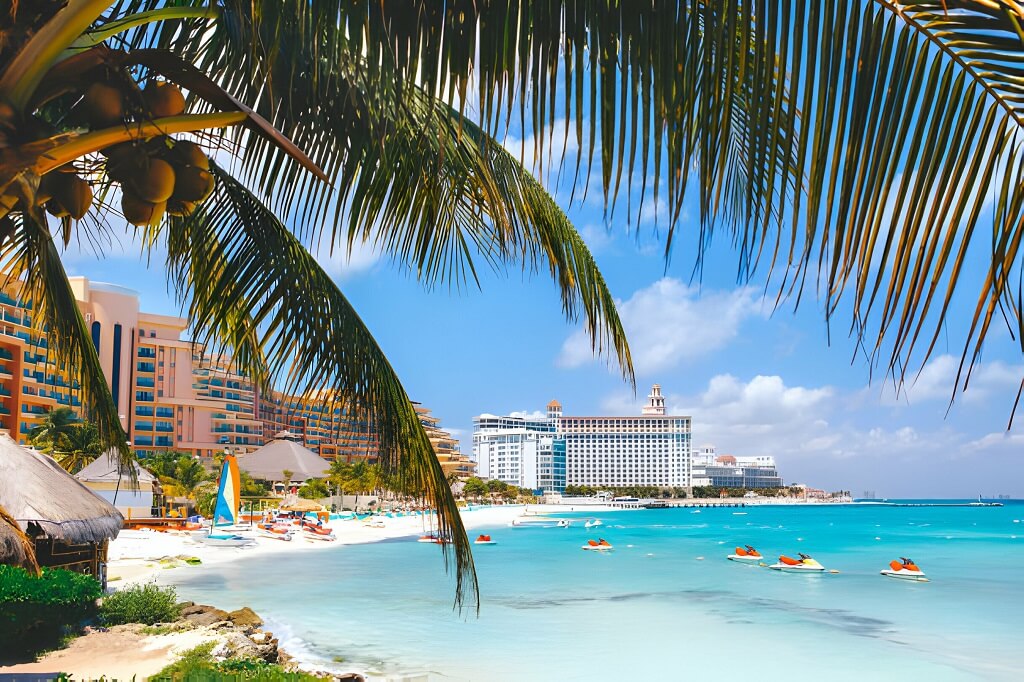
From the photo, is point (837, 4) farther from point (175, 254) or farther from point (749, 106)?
point (175, 254)

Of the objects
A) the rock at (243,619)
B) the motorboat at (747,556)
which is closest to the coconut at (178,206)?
the rock at (243,619)

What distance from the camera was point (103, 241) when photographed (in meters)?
3.39

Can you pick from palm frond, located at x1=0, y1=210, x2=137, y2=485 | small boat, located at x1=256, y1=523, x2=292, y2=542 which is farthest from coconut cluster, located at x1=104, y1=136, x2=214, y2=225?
small boat, located at x1=256, y1=523, x2=292, y2=542

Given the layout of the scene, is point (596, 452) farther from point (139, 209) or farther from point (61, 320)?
point (139, 209)

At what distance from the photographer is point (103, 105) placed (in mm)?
2061

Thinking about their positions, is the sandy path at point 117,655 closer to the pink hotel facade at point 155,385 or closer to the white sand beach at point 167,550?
the white sand beach at point 167,550

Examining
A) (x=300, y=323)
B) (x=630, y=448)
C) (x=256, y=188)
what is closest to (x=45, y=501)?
(x=300, y=323)

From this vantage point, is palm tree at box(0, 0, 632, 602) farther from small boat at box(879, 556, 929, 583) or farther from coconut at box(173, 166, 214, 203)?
small boat at box(879, 556, 929, 583)

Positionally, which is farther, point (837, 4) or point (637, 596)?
point (637, 596)

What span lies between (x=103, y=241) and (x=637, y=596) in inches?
951

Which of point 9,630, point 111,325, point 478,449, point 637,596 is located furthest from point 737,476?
point 9,630

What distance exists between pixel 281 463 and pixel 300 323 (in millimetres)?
22106

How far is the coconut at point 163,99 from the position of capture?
2.12 metres

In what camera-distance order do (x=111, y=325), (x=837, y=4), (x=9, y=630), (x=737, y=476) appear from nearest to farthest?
(x=837, y=4) < (x=9, y=630) < (x=111, y=325) < (x=737, y=476)
